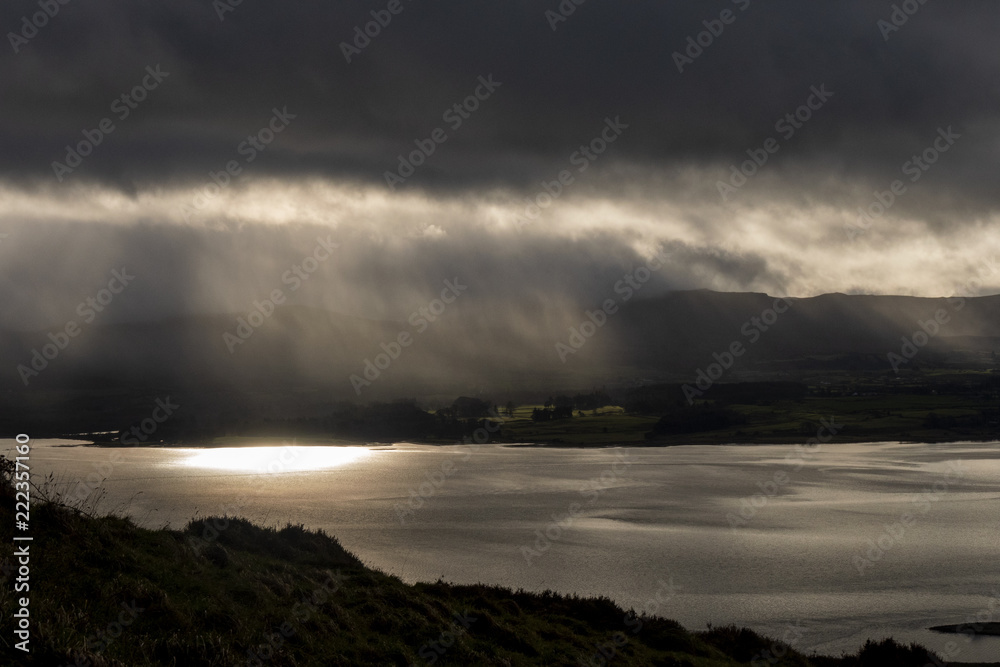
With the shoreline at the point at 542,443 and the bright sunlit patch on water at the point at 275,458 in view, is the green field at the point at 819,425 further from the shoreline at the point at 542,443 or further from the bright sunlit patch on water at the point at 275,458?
the bright sunlit patch on water at the point at 275,458

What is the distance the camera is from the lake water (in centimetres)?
4166

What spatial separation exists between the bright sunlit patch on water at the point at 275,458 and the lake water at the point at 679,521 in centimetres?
186

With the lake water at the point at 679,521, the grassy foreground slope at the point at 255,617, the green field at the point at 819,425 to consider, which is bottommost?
the grassy foreground slope at the point at 255,617

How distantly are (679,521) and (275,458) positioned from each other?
10798 centimetres

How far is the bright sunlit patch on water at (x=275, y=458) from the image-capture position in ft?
445

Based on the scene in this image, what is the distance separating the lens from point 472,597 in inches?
960

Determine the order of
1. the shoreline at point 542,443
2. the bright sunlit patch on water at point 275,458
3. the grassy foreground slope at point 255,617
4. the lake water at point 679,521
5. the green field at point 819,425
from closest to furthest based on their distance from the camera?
the grassy foreground slope at point 255,617, the lake water at point 679,521, the bright sunlit patch on water at point 275,458, the shoreline at point 542,443, the green field at point 819,425

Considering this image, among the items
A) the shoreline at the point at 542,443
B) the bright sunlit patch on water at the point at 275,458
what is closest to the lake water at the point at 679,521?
the bright sunlit patch on water at the point at 275,458

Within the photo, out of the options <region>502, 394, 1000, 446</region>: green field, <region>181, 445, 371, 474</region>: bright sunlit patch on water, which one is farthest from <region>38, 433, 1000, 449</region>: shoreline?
<region>181, 445, 371, 474</region>: bright sunlit patch on water

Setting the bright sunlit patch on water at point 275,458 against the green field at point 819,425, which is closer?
the bright sunlit patch on water at point 275,458

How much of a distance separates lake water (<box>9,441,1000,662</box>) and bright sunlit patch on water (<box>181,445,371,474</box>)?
1.86 m

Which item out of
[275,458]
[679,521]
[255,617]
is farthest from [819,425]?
[255,617]

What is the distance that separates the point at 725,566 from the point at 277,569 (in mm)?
37569

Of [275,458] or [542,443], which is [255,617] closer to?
[275,458]
